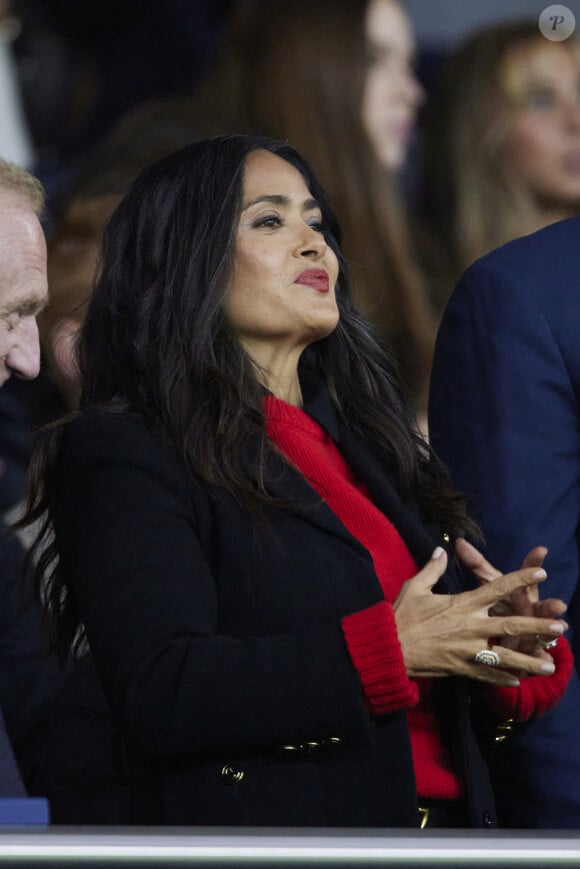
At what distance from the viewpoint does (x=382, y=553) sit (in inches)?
80.8

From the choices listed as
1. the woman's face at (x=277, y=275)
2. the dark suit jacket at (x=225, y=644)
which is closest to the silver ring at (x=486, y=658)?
the dark suit jacket at (x=225, y=644)

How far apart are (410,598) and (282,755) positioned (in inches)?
9.5

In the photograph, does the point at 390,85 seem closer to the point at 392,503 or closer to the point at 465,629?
the point at 392,503

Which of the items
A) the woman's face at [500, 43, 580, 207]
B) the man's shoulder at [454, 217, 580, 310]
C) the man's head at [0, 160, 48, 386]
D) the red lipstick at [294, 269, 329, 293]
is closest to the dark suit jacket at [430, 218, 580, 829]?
the man's shoulder at [454, 217, 580, 310]

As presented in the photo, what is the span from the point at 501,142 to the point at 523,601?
1.74 meters

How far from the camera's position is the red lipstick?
2.20 m

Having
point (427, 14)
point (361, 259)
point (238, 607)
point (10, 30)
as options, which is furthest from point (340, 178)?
point (238, 607)

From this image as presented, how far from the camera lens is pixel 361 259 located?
11.7 ft

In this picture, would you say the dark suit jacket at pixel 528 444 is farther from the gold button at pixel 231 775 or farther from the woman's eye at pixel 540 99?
the woman's eye at pixel 540 99

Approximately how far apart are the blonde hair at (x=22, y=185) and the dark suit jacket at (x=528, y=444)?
0.69 meters

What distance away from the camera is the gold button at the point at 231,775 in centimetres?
183

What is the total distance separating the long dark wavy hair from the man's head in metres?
0.09

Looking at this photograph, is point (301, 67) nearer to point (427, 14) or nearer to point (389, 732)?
point (427, 14)

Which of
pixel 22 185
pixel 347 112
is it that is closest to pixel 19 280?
pixel 22 185
